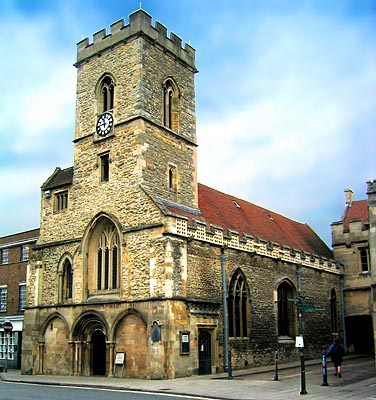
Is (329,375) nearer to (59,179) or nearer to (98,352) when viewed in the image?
(98,352)

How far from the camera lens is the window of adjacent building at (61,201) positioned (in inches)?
1163

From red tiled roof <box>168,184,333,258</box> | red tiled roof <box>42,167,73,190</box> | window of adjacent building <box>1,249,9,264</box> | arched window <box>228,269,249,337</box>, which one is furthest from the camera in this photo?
window of adjacent building <box>1,249,9,264</box>

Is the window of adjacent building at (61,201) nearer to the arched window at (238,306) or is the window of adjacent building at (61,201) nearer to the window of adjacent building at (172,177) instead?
the window of adjacent building at (172,177)

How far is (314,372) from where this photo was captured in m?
24.6

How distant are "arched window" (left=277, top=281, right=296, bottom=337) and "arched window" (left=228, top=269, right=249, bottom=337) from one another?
3.83 metres

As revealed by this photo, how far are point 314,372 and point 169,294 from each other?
7302 mm

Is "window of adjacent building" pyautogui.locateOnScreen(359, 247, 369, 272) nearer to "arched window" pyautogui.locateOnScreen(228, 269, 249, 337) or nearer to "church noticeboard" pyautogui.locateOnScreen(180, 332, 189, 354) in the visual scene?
"arched window" pyautogui.locateOnScreen(228, 269, 249, 337)

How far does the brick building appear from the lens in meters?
35.8

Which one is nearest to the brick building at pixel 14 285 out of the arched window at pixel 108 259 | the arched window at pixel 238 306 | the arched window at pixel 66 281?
the arched window at pixel 66 281

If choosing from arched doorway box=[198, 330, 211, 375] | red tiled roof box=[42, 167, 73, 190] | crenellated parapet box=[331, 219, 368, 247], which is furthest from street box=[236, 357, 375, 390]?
red tiled roof box=[42, 167, 73, 190]

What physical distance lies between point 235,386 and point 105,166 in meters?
13.4

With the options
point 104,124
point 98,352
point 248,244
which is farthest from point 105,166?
point 98,352

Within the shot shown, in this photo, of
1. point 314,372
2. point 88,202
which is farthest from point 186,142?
point 314,372

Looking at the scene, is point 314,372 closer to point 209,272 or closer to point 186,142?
point 209,272
